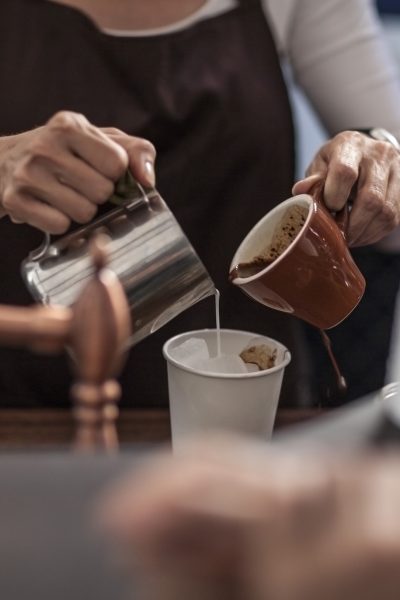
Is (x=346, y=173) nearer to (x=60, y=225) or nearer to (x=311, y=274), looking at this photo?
(x=311, y=274)

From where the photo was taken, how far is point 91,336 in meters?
0.30

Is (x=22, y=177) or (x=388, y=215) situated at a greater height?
(x=22, y=177)

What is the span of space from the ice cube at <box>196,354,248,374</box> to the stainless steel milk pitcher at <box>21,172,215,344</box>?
0.19 ft

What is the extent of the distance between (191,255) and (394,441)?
250 millimetres

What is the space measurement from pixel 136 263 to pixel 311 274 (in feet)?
0.49

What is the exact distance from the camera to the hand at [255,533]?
0.80 ft

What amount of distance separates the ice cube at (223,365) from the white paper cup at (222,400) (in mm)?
42

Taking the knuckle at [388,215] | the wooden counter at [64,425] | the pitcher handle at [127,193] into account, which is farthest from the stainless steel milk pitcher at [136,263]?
the knuckle at [388,215]

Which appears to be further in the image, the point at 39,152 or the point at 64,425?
the point at 64,425

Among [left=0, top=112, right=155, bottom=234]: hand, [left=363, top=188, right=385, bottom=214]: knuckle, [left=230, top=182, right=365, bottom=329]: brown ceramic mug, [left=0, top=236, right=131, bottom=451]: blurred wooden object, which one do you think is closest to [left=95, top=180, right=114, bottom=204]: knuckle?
[left=0, top=112, right=155, bottom=234]: hand

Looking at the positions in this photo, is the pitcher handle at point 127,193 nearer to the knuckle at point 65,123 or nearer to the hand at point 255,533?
the knuckle at point 65,123

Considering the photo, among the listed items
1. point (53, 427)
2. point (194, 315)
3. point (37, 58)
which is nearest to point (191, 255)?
point (53, 427)

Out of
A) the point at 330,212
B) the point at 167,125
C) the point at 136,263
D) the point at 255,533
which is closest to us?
the point at 255,533

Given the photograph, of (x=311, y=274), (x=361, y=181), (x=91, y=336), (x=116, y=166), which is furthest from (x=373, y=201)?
(x=91, y=336)
